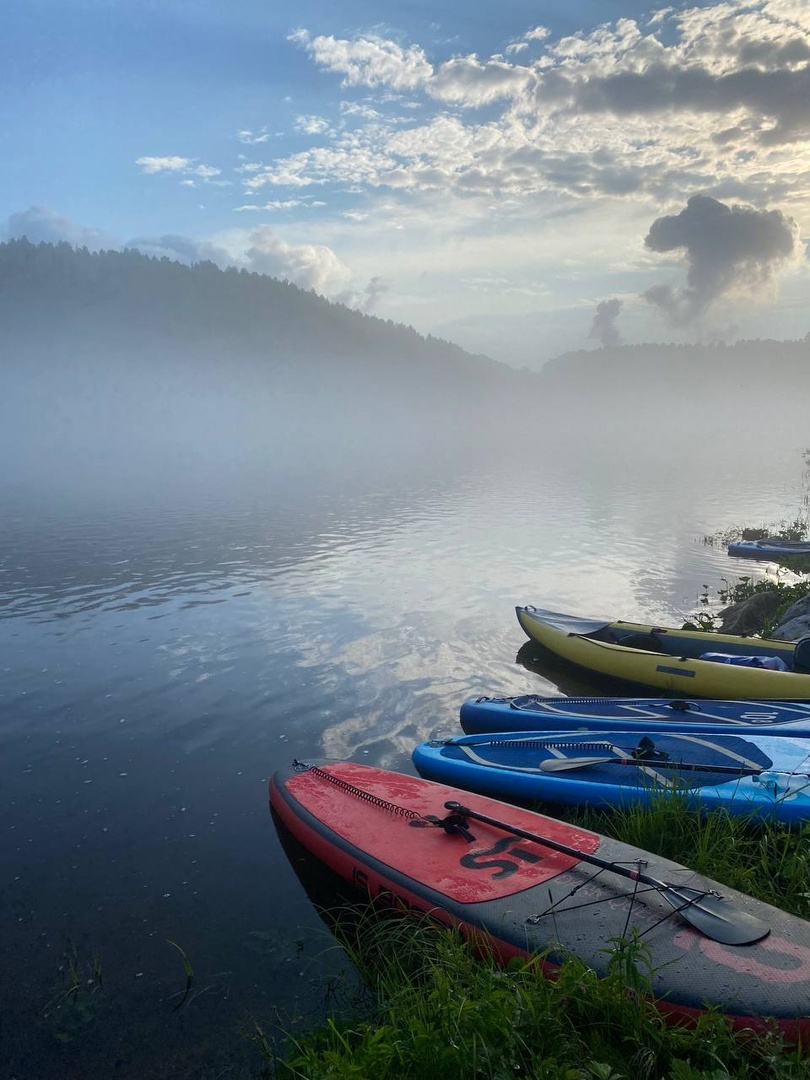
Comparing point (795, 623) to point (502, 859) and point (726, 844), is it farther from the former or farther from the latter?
point (502, 859)

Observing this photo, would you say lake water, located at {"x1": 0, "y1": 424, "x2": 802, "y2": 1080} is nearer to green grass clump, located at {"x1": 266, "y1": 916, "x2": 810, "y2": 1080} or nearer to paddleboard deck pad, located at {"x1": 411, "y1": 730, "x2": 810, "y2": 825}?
paddleboard deck pad, located at {"x1": 411, "y1": 730, "x2": 810, "y2": 825}

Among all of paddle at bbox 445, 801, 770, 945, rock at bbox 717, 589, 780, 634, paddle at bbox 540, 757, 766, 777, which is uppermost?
paddle at bbox 445, 801, 770, 945

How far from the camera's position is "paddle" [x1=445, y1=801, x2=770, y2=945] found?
13.6 ft

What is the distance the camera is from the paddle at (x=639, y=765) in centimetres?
641

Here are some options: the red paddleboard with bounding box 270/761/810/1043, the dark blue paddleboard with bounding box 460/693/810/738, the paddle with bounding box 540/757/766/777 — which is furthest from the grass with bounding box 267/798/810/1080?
the dark blue paddleboard with bounding box 460/693/810/738

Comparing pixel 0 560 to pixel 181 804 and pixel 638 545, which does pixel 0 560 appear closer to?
pixel 181 804

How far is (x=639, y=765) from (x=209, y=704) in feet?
20.9

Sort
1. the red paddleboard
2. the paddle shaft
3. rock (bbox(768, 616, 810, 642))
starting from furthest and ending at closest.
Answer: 1. rock (bbox(768, 616, 810, 642))
2. the paddle shaft
3. the red paddleboard

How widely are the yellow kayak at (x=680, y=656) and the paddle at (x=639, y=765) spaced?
3.00m

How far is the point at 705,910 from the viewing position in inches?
171

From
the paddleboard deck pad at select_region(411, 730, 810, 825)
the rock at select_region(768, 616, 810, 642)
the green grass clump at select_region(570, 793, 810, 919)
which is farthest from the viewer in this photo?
the rock at select_region(768, 616, 810, 642)

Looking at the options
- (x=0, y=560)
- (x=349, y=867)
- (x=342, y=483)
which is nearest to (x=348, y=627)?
(x=349, y=867)

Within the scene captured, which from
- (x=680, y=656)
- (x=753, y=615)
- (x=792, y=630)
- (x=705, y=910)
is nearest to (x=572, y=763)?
(x=705, y=910)

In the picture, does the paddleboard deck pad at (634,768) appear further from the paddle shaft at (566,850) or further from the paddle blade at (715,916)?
the paddle blade at (715,916)
